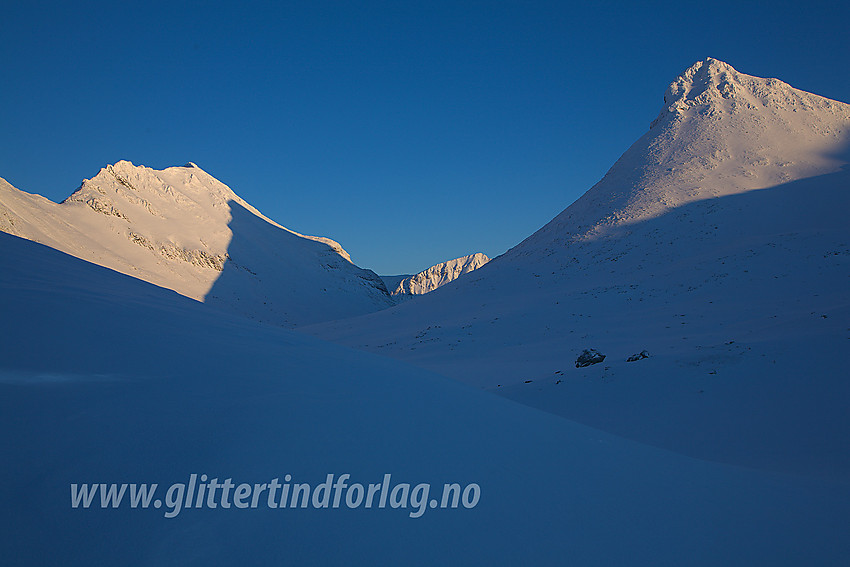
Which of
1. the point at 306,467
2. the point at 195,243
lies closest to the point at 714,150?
the point at 306,467

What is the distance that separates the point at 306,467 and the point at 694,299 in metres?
25.1

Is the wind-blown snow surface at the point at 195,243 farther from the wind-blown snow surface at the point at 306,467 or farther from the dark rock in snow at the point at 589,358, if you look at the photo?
the dark rock in snow at the point at 589,358

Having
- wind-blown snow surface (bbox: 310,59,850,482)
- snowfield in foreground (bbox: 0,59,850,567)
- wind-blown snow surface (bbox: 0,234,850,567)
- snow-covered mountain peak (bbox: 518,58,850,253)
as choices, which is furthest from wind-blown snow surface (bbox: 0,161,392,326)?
wind-blown snow surface (bbox: 0,234,850,567)

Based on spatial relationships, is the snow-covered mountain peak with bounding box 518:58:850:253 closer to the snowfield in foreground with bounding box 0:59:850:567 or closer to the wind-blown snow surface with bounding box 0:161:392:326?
the snowfield in foreground with bounding box 0:59:850:567

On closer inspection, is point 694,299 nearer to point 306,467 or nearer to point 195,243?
point 306,467

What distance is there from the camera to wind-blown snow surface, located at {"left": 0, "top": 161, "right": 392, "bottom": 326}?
43469mm

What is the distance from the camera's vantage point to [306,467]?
2.36 m

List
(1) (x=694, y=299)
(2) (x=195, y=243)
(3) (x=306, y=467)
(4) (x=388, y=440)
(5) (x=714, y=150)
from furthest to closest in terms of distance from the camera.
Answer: (2) (x=195, y=243) → (5) (x=714, y=150) → (1) (x=694, y=299) → (4) (x=388, y=440) → (3) (x=306, y=467)

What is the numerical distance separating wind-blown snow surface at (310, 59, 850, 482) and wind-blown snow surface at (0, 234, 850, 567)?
3613 millimetres

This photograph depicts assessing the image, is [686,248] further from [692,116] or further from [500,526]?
[500,526]

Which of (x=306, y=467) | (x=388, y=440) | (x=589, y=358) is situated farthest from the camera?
(x=589, y=358)

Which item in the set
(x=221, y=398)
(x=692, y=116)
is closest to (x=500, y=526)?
(x=221, y=398)

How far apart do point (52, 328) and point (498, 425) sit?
3846 millimetres

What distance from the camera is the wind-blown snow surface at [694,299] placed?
755 cm
